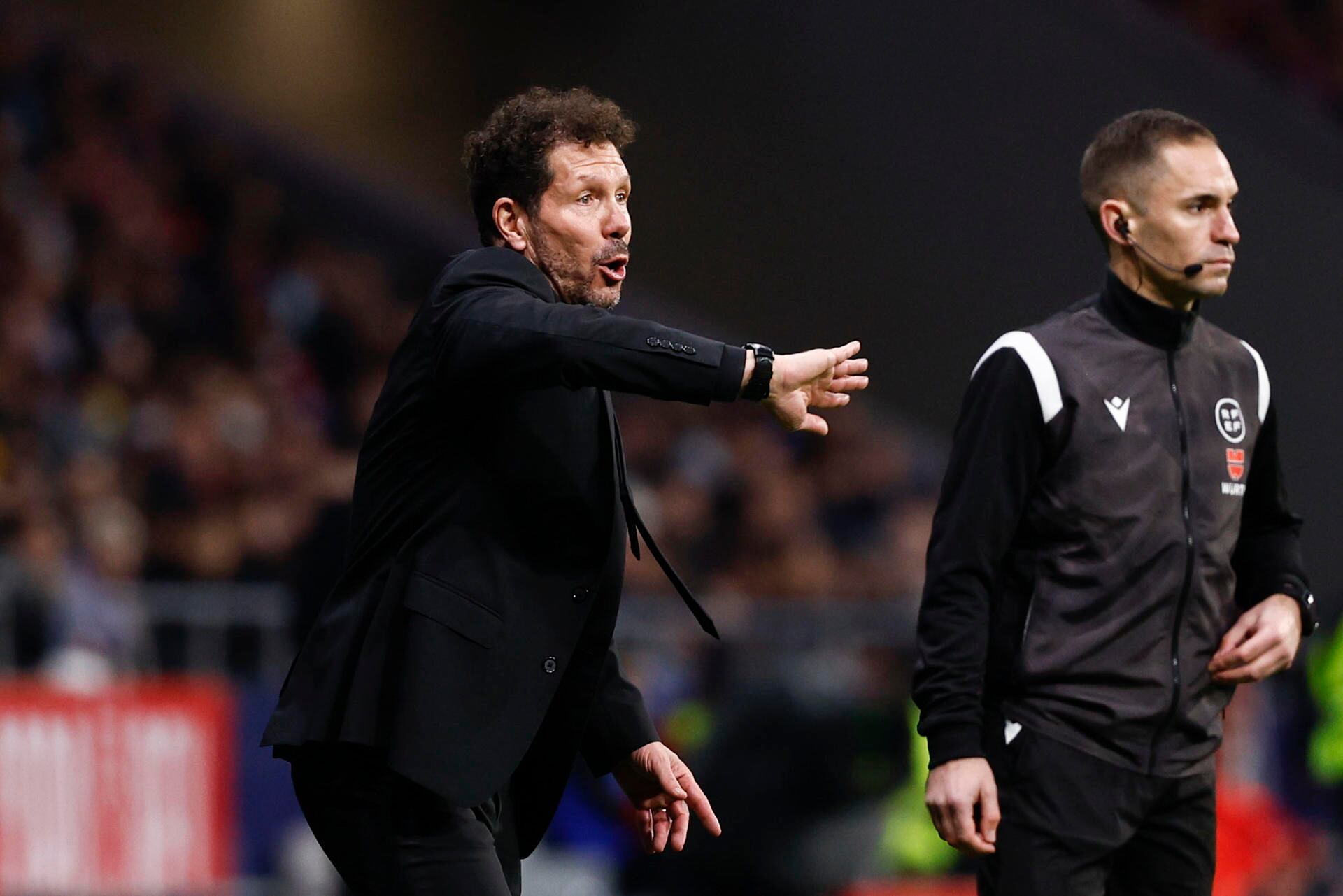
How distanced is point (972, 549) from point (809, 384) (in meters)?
0.65

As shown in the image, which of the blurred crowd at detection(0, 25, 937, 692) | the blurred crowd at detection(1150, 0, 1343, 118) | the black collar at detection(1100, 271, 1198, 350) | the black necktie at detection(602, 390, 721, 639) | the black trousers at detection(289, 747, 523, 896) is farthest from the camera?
the blurred crowd at detection(1150, 0, 1343, 118)

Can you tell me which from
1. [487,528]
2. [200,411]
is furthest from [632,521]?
[200,411]

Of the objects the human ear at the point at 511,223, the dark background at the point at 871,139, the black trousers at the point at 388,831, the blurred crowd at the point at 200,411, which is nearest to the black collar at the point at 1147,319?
the human ear at the point at 511,223

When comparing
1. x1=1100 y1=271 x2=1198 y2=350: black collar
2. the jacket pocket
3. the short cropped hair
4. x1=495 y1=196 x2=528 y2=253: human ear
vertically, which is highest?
the short cropped hair

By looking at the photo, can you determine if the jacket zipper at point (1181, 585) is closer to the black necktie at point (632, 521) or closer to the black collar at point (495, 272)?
the black necktie at point (632, 521)

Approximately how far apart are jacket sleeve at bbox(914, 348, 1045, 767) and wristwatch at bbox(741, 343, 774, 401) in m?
0.68

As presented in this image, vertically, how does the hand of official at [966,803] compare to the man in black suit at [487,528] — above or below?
below

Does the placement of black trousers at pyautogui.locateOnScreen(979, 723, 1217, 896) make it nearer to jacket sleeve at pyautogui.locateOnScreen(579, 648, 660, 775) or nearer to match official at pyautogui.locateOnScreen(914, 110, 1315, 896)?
match official at pyautogui.locateOnScreen(914, 110, 1315, 896)

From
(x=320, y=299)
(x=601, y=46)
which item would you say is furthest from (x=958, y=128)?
(x=320, y=299)

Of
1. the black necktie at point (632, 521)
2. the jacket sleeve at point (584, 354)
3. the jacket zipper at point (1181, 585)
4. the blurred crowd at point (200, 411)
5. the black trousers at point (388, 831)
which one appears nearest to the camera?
the jacket sleeve at point (584, 354)

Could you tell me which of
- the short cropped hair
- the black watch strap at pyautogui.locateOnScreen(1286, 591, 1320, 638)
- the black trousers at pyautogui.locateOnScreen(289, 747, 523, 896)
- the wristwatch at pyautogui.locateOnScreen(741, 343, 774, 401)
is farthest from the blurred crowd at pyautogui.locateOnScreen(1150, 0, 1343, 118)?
the black trousers at pyautogui.locateOnScreen(289, 747, 523, 896)

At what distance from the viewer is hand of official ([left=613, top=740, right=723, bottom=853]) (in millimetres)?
3330

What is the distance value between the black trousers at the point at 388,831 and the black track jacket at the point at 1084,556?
827 millimetres

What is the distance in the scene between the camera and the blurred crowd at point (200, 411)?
27.5ft
